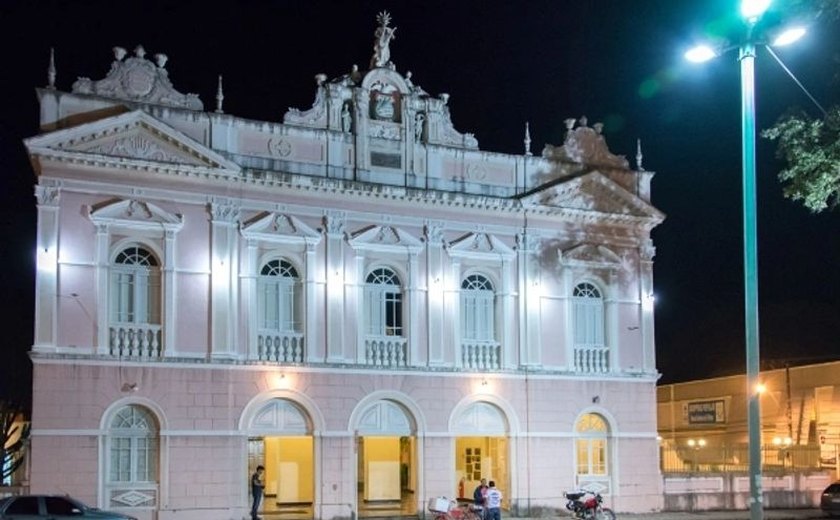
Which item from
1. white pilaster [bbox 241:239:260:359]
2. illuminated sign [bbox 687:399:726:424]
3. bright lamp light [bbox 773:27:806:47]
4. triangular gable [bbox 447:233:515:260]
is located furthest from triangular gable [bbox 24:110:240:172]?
illuminated sign [bbox 687:399:726:424]

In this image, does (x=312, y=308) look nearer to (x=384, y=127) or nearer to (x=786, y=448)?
(x=384, y=127)

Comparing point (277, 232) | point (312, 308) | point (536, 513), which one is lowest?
point (536, 513)

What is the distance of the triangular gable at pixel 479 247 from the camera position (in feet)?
102

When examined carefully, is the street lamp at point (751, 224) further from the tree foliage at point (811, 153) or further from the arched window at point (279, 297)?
the arched window at point (279, 297)

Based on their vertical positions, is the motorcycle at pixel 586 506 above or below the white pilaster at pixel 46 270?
below

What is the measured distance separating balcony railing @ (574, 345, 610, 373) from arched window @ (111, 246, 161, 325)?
11.9 metres

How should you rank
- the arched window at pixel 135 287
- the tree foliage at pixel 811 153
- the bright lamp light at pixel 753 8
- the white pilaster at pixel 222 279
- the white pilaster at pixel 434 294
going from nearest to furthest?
the bright lamp light at pixel 753 8 → the tree foliage at pixel 811 153 → the arched window at pixel 135 287 → the white pilaster at pixel 222 279 → the white pilaster at pixel 434 294

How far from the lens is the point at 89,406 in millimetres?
26422

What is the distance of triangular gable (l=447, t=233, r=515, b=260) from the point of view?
102ft

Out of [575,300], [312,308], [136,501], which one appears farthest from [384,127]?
[136,501]

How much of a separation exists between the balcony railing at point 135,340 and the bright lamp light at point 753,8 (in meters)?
15.9

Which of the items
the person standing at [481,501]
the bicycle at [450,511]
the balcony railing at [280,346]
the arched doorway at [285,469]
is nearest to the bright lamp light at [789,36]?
the bicycle at [450,511]

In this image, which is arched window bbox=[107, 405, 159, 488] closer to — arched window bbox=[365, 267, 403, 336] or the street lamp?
arched window bbox=[365, 267, 403, 336]

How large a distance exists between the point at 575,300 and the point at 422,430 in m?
6.03
